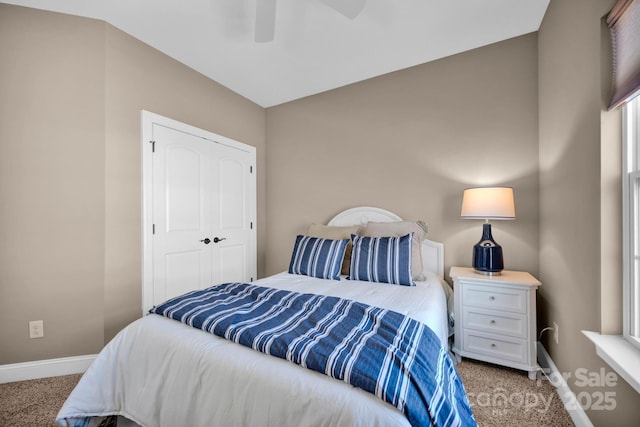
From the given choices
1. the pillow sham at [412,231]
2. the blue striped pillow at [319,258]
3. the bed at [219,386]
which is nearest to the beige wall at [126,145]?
the bed at [219,386]

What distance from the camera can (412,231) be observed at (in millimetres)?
2395

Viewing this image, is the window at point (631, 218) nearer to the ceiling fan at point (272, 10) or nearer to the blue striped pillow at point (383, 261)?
the blue striped pillow at point (383, 261)

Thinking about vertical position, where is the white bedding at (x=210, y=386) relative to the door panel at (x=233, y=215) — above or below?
below

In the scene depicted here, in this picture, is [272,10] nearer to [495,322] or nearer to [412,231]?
[412,231]

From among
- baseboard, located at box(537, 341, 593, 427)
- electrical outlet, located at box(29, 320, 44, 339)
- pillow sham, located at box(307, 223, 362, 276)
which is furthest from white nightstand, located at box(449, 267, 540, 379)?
electrical outlet, located at box(29, 320, 44, 339)

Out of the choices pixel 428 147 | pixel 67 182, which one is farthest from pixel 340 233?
pixel 67 182

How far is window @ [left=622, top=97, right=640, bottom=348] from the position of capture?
3.68 ft

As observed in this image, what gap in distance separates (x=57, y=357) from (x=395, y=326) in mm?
2560

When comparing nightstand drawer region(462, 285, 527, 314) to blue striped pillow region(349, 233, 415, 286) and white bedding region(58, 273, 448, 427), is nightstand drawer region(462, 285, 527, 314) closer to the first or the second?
blue striped pillow region(349, 233, 415, 286)

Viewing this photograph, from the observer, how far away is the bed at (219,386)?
33.8 inches

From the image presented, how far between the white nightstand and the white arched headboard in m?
0.40

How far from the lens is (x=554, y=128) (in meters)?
1.86

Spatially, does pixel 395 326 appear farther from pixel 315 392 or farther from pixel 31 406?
pixel 31 406

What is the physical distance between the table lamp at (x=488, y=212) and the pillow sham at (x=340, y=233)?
1.04 meters
